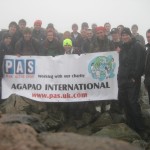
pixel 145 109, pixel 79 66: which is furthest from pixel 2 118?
pixel 145 109

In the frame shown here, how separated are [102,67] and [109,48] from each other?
711mm

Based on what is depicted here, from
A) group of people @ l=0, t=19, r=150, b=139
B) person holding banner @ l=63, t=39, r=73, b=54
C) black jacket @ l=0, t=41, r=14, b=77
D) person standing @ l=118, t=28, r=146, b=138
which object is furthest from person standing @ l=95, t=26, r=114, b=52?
black jacket @ l=0, t=41, r=14, b=77

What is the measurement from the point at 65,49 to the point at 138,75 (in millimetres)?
2487

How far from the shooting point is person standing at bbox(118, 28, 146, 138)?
8648 millimetres

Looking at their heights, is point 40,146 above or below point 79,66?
below

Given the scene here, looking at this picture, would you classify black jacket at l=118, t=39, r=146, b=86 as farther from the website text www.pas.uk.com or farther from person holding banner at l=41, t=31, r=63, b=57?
person holding banner at l=41, t=31, r=63, b=57

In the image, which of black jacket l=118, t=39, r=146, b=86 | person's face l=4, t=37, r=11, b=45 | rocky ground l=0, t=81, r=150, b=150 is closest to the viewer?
rocky ground l=0, t=81, r=150, b=150

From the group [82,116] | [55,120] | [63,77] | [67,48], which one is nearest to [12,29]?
[67,48]

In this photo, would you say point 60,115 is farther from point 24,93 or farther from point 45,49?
point 45,49

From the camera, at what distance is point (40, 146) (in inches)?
153

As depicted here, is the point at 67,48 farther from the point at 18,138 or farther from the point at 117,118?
the point at 18,138

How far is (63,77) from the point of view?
9.88 metres

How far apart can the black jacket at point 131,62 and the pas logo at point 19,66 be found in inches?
105

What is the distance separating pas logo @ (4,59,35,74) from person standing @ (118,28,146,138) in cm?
266
